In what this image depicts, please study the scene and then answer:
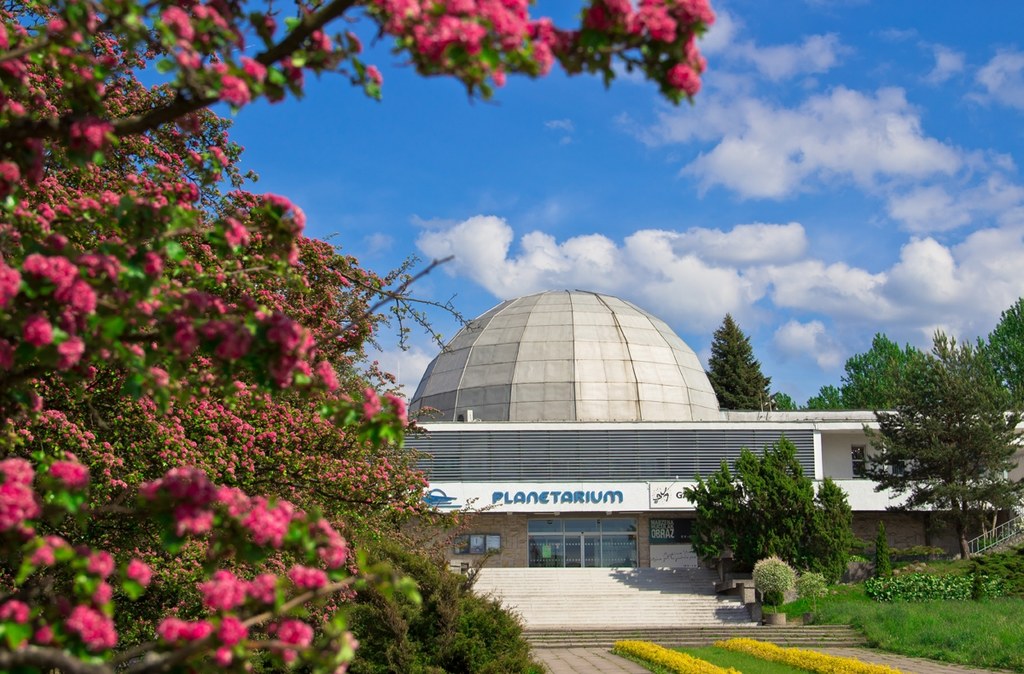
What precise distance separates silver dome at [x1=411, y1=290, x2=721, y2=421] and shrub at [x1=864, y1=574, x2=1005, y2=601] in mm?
16501

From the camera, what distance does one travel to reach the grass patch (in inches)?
707

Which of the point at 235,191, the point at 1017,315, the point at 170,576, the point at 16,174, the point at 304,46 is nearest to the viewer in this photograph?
the point at 16,174

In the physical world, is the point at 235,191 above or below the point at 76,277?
above

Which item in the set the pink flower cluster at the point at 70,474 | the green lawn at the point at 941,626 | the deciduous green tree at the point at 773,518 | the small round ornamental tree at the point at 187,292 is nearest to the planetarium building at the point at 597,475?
the deciduous green tree at the point at 773,518

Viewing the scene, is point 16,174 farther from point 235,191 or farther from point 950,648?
point 950,648

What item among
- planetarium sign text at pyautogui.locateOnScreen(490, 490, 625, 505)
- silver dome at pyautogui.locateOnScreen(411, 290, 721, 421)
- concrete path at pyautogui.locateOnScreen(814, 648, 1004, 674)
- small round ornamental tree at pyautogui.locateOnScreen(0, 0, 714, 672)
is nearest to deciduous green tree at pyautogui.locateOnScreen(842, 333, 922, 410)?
silver dome at pyautogui.locateOnScreen(411, 290, 721, 421)

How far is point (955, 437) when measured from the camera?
117 ft

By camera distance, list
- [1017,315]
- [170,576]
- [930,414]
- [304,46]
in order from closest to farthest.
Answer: [304,46], [170,576], [930,414], [1017,315]

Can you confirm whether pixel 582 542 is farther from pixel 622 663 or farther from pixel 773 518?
pixel 622 663

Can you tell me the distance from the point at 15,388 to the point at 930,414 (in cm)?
3656

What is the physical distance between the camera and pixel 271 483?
1077cm

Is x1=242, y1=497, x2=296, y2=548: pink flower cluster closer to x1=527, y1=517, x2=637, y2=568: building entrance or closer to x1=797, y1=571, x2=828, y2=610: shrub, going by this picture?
x1=797, y1=571, x2=828, y2=610: shrub

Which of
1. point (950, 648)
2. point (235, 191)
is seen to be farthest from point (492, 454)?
point (235, 191)

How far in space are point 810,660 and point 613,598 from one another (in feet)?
54.0
